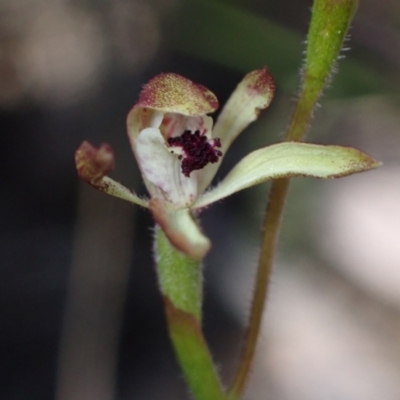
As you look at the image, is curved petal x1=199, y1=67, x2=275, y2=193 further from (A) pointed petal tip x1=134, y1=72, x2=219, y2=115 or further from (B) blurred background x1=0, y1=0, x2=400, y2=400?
(B) blurred background x1=0, y1=0, x2=400, y2=400

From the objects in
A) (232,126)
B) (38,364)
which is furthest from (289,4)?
(232,126)

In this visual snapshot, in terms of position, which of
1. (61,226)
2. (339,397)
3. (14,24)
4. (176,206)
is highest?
(176,206)

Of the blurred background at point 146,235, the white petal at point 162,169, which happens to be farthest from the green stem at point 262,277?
the blurred background at point 146,235

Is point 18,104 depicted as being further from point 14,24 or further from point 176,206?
point 176,206

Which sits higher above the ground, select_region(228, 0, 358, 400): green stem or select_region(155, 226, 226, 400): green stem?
select_region(228, 0, 358, 400): green stem

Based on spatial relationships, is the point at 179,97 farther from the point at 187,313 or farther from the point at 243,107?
the point at 187,313

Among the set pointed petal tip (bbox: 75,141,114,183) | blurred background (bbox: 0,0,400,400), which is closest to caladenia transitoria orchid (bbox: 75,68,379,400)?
pointed petal tip (bbox: 75,141,114,183)

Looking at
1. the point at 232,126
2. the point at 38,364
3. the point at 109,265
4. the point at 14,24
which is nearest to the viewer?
the point at 232,126

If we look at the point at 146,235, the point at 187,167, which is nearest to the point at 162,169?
the point at 187,167
